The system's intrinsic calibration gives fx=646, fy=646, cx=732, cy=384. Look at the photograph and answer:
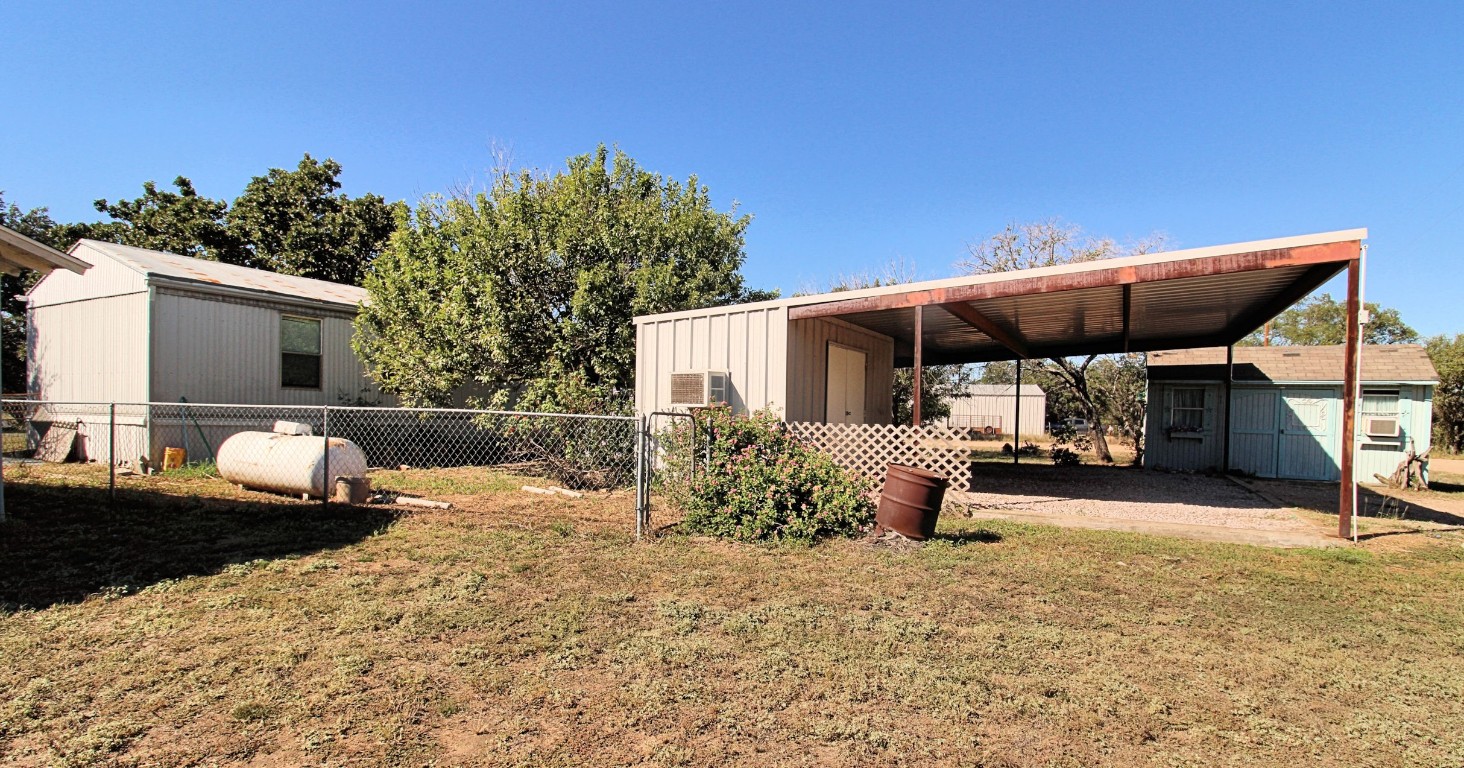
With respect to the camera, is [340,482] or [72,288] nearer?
[340,482]

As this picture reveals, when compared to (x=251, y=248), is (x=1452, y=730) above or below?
below

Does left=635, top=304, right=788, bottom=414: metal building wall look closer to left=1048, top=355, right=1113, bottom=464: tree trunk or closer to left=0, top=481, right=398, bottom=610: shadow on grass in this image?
left=0, top=481, right=398, bottom=610: shadow on grass

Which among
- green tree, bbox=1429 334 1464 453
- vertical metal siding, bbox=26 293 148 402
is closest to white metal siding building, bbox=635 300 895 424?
vertical metal siding, bbox=26 293 148 402

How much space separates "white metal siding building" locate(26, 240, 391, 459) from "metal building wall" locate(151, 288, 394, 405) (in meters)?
0.02

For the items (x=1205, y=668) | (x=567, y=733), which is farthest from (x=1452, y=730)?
(x=567, y=733)

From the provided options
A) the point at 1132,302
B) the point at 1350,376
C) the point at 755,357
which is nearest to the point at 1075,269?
the point at 1350,376

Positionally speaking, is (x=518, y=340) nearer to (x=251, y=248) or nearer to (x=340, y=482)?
(x=340, y=482)

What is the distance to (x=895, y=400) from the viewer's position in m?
18.9

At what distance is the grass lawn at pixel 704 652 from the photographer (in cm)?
254

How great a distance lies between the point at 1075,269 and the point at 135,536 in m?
9.34

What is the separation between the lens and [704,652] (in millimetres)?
3426

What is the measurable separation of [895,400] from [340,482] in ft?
48.5

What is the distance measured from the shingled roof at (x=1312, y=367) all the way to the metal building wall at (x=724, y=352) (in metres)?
10.6

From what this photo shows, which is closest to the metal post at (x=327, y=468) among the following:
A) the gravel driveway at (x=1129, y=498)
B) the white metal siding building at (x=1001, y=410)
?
the gravel driveway at (x=1129, y=498)
